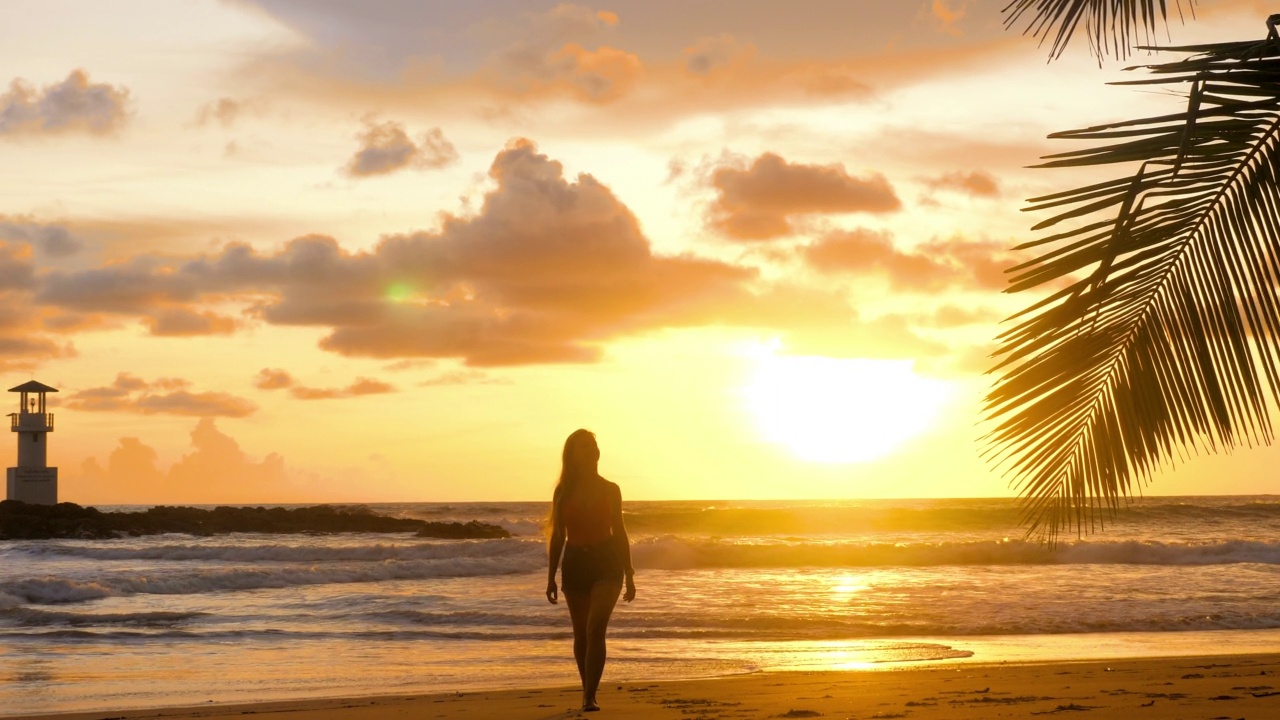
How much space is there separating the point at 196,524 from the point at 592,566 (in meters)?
43.6

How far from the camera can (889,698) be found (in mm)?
8438

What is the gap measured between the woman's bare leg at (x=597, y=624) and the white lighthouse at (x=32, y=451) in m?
50.7

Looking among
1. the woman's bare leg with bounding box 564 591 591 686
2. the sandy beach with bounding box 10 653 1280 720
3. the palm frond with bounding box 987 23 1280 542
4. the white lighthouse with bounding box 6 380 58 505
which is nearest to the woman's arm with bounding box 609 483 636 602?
the woman's bare leg with bounding box 564 591 591 686

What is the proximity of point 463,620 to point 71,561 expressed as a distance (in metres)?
18.6

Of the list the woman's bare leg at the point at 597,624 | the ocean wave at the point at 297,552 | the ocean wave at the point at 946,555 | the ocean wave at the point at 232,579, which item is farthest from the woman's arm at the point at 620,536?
the ocean wave at the point at 297,552

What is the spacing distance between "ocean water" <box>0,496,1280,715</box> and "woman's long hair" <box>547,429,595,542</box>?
3697mm

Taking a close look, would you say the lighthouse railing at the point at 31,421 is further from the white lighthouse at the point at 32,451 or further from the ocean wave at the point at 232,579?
the ocean wave at the point at 232,579

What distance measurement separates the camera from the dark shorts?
7.29 metres

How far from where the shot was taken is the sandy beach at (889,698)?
7586 millimetres

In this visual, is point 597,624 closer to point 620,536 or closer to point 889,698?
point 620,536

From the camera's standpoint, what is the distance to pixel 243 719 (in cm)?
842

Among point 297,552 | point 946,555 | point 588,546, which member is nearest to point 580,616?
point 588,546

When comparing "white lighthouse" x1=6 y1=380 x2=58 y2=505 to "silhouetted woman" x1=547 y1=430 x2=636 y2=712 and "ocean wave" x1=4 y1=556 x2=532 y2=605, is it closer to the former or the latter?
"ocean wave" x1=4 y1=556 x2=532 y2=605

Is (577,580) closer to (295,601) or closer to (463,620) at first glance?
(463,620)
